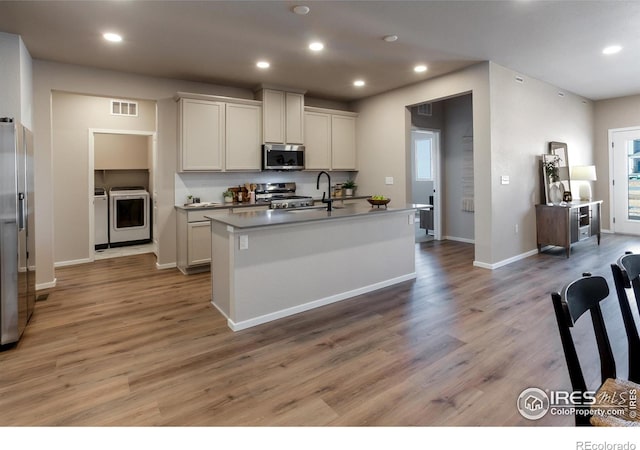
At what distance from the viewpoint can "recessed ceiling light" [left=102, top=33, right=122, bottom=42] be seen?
3697 mm

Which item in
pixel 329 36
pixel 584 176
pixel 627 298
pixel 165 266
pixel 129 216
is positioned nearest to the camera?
pixel 627 298

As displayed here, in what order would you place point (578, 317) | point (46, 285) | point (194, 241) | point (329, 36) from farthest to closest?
point (194, 241) → point (46, 285) → point (329, 36) → point (578, 317)

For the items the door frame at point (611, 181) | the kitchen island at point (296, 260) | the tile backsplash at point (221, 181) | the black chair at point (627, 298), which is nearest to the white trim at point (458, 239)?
the tile backsplash at point (221, 181)

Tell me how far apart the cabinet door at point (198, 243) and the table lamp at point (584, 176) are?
6.30 metres

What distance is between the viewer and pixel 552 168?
584cm

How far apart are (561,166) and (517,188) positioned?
1.56 metres

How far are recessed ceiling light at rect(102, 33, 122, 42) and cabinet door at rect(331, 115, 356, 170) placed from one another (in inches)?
144

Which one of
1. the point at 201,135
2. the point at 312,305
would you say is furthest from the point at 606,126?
the point at 201,135

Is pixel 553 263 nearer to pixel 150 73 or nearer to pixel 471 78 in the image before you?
pixel 471 78

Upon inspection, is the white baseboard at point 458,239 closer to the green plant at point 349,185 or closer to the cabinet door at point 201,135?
Result: the green plant at point 349,185

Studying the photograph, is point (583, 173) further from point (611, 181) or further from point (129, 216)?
point (129, 216)

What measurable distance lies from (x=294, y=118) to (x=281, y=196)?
1.29 metres
